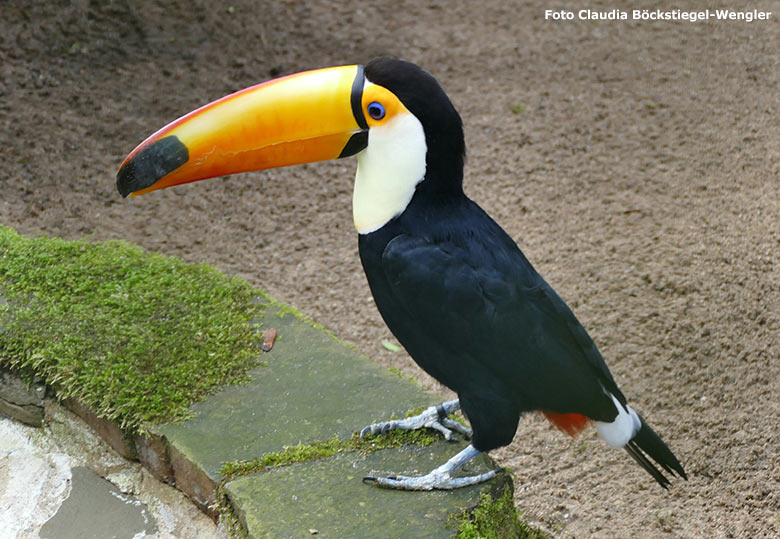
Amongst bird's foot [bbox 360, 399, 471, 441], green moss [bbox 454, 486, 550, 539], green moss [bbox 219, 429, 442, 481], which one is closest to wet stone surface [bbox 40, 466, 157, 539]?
green moss [bbox 219, 429, 442, 481]

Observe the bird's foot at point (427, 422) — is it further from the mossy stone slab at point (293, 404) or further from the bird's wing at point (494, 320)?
the bird's wing at point (494, 320)

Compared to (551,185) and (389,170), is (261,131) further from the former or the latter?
(551,185)

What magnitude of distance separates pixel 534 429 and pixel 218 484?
1596 mm

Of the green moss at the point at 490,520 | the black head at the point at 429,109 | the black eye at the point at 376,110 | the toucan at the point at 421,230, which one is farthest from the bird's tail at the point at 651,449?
the black eye at the point at 376,110

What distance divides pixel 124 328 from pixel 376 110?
136 cm

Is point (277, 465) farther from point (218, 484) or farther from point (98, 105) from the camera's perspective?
point (98, 105)

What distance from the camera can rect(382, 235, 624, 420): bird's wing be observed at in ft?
8.12

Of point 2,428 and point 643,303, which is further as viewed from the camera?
point 643,303

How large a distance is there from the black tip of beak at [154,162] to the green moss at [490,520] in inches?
52.3

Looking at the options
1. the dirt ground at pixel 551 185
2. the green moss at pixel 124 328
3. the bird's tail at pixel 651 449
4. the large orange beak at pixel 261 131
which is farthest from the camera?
the dirt ground at pixel 551 185

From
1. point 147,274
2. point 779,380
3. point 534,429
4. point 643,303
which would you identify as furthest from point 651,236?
point 147,274

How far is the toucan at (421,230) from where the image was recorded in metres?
2.48

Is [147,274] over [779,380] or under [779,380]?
over

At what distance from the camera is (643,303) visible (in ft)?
13.9
